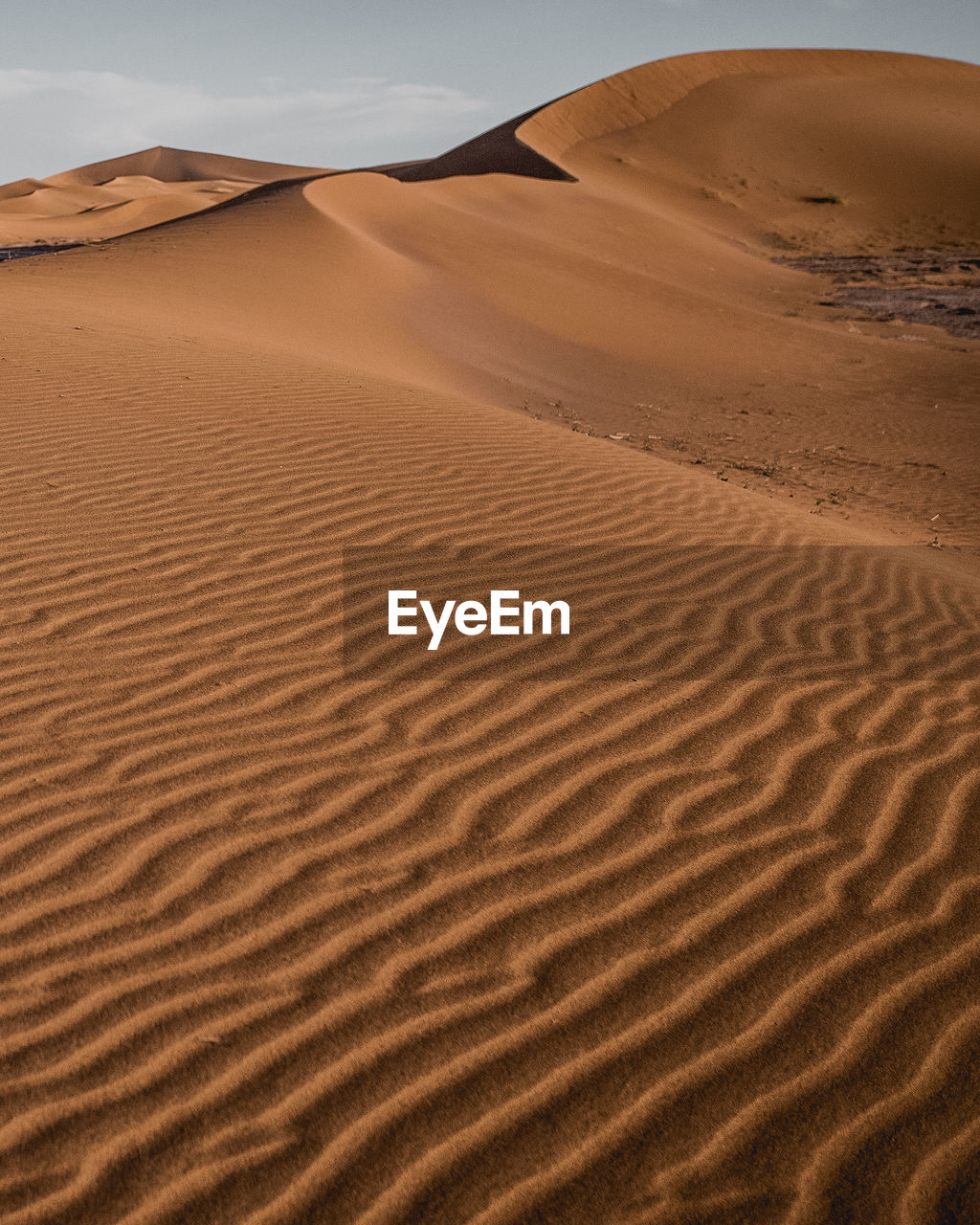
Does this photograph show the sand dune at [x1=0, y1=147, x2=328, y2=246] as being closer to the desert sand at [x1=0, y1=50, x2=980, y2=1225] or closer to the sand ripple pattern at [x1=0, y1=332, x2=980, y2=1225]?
the desert sand at [x1=0, y1=50, x2=980, y2=1225]

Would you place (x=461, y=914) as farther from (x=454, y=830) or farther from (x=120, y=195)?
(x=120, y=195)

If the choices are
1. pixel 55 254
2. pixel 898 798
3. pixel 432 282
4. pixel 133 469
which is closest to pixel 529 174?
pixel 432 282

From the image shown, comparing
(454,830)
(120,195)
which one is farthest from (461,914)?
(120,195)

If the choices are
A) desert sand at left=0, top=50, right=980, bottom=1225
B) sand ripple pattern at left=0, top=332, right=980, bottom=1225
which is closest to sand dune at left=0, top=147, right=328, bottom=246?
desert sand at left=0, top=50, right=980, bottom=1225

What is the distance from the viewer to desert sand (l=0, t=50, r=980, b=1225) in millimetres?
2414

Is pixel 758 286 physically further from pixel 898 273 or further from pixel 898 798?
pixel 898 798

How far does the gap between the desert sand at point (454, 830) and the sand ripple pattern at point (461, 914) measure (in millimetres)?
13

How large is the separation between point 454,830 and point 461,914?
40 centimetres

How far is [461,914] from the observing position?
3.05 meters

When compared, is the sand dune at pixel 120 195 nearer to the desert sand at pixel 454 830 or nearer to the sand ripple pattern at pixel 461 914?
the desert sand at pixel 454 830

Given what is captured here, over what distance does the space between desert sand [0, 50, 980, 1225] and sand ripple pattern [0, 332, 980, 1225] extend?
0.01 meters

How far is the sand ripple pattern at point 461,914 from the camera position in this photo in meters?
2.38

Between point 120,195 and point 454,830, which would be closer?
point 454,830

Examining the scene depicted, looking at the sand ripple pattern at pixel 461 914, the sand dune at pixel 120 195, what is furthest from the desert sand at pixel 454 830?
the sand dune at pixel 120 195
